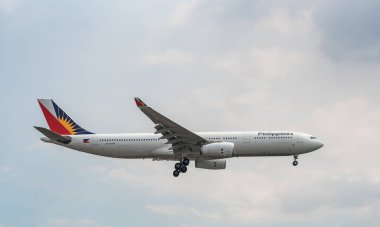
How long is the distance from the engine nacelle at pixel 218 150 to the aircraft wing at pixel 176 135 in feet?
2.70

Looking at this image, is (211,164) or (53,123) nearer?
(211,164)

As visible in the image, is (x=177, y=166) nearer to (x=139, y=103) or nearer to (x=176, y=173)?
(x=176, y=173)

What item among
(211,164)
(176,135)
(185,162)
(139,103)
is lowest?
(185,162)

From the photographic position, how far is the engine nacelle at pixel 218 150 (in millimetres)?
67125

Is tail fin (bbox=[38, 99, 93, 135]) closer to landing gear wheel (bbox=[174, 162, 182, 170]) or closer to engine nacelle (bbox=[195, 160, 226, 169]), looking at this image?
landing gear wheel (bbox=[174, 162, 182, 170])

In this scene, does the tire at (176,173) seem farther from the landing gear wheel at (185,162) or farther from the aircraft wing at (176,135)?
the aircraft wing at (176,135)

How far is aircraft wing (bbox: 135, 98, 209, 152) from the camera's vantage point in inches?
2611

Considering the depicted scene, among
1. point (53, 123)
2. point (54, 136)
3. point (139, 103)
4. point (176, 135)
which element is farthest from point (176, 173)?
point (53, 123)

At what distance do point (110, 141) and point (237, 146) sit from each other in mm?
11688

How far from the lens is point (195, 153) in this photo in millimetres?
69812

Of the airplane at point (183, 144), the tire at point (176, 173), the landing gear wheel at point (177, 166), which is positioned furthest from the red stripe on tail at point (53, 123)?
the tire at point (176, 173)

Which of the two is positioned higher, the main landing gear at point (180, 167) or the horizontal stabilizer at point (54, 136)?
the horizontal stabilizer at point (54, 136)

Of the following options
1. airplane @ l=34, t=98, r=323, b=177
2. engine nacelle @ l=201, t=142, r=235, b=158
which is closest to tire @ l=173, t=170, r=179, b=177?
airplane @ l=34, t=98, r=323, b=177

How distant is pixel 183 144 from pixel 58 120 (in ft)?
46.3
